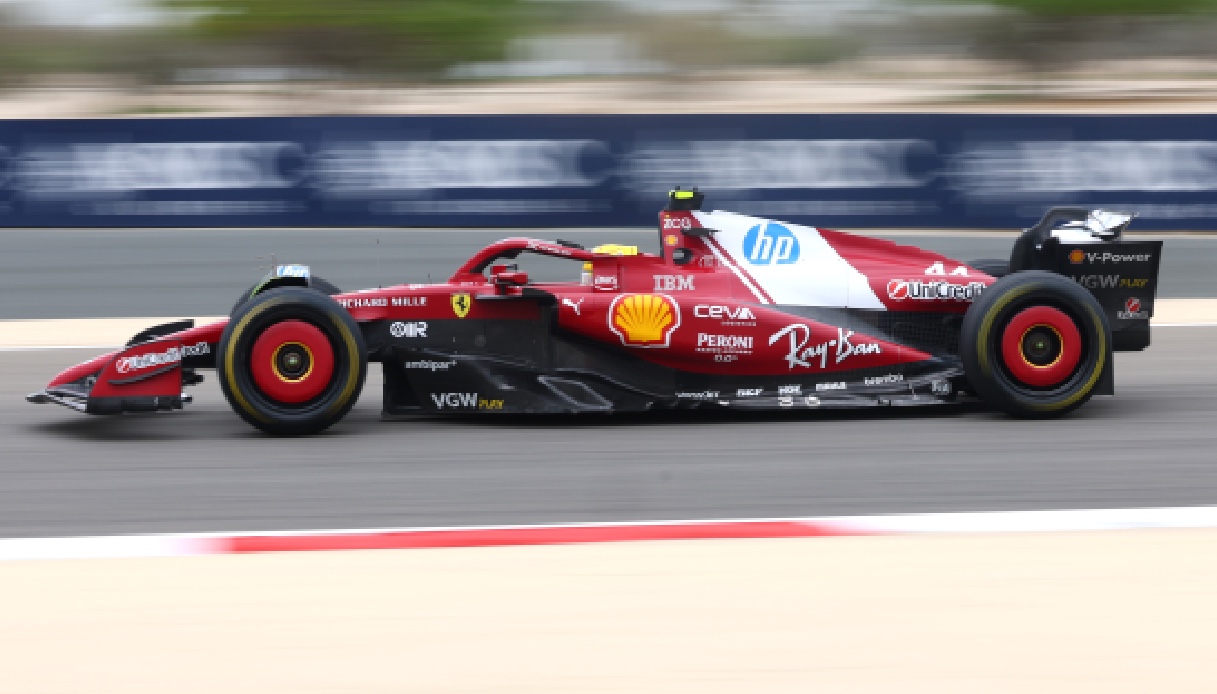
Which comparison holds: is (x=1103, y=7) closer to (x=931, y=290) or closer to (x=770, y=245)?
(x=931, y=290)

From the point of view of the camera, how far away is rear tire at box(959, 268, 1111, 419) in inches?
293

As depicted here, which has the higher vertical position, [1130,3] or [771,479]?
[1130,3]

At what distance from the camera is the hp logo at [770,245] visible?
7.77m

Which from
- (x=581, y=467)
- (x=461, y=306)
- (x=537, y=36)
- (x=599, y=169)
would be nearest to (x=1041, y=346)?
(x=581, y=467)

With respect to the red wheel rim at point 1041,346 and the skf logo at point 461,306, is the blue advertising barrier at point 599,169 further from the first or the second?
the red wheel rim at point 1041,346

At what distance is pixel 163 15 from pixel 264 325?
1325cm

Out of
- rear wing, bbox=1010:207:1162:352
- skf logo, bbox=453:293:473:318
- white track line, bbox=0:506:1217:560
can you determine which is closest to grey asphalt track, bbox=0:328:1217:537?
white track line, bbox=0:506:1217:560

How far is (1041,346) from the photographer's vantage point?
749 centimetres

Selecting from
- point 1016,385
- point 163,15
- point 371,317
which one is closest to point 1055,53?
point 163,15

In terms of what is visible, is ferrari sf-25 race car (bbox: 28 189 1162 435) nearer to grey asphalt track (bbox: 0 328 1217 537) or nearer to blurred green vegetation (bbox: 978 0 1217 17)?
grey asphalt track (bbox: 0 328 1217 537)

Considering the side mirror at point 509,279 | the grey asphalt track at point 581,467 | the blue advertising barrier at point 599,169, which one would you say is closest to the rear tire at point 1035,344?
the grey asphalt track at point 581,467

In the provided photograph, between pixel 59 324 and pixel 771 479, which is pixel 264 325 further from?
pixel 59 324

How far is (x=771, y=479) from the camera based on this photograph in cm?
643

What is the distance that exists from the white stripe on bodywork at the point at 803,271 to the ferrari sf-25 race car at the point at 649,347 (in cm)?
1
